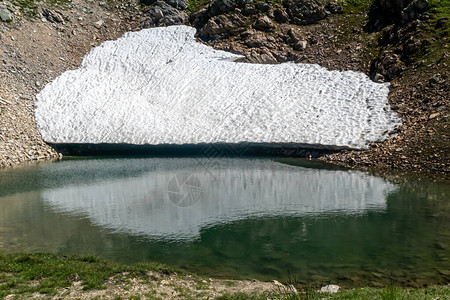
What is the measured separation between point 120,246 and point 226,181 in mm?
11853

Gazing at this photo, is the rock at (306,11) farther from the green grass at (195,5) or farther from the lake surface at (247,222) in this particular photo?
the lake surface at (247,222)

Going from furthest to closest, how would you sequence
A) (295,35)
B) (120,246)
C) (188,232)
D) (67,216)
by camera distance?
1. (295,35)
2. (67,216)
3. (188,232)
4. (120,246)

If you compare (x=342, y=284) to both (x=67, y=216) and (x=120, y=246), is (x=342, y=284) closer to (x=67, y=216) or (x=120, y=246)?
(x=120, y=246)

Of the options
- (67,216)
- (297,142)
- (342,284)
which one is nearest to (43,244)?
(67,216)

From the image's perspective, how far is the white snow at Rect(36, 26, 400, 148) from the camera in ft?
110

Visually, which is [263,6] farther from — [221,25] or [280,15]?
[221,25]

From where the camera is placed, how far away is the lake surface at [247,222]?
1140 cm

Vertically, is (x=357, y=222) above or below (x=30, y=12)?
below

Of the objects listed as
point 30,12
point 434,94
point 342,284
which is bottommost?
point 342,284

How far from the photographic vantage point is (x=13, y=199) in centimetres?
1969

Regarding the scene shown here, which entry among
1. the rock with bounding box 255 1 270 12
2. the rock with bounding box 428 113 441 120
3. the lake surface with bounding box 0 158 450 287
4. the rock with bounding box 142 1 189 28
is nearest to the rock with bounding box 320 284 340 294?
the lake surface with bounding box 0 158 450 287

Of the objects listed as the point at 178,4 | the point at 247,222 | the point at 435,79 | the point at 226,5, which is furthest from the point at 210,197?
the point at 178,4

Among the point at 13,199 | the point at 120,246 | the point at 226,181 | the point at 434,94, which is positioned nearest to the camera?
the point at 120,246

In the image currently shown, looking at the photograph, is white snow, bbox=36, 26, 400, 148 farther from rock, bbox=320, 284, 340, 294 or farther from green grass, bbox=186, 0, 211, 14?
rock, bbox=320, 284, 340, 294
